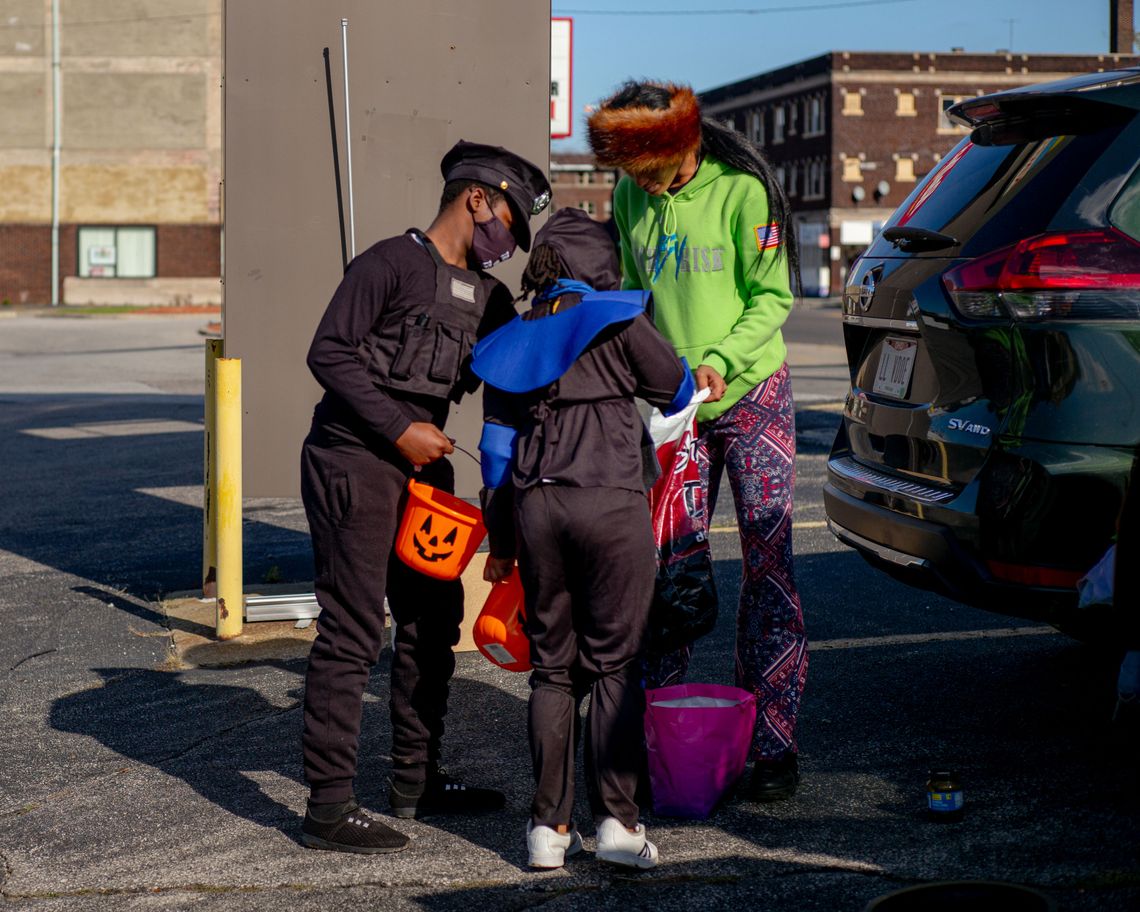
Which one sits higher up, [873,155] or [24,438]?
[873,155]

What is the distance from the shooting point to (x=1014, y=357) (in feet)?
13.4

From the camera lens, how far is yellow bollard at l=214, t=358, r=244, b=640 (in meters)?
6.44

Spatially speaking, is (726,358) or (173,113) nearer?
(726,358)

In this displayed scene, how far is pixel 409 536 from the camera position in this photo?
13.4 ft

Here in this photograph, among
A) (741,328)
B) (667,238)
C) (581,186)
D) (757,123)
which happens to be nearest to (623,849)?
(741,328)

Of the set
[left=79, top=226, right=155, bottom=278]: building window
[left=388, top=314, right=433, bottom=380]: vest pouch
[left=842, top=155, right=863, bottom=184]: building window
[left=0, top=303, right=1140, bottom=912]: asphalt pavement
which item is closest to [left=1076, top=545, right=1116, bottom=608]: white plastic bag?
[left=0, top=303, right=1140, bottom=912]: asphalt pavement

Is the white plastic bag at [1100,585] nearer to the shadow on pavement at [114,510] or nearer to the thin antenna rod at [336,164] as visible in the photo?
the thin antenna rod at [336,164]

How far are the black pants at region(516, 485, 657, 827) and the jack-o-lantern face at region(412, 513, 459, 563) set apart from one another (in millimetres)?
249

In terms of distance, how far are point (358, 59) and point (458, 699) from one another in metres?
2.94

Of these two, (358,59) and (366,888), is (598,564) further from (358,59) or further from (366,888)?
(358,59)

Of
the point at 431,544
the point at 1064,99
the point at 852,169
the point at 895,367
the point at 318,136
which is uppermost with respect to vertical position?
the point at 852,169

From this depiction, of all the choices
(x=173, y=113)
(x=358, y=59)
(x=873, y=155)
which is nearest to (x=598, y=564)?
(x=358, y=59)

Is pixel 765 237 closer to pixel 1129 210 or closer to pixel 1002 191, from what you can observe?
pixel 1002 191

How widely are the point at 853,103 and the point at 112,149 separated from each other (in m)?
37.0
